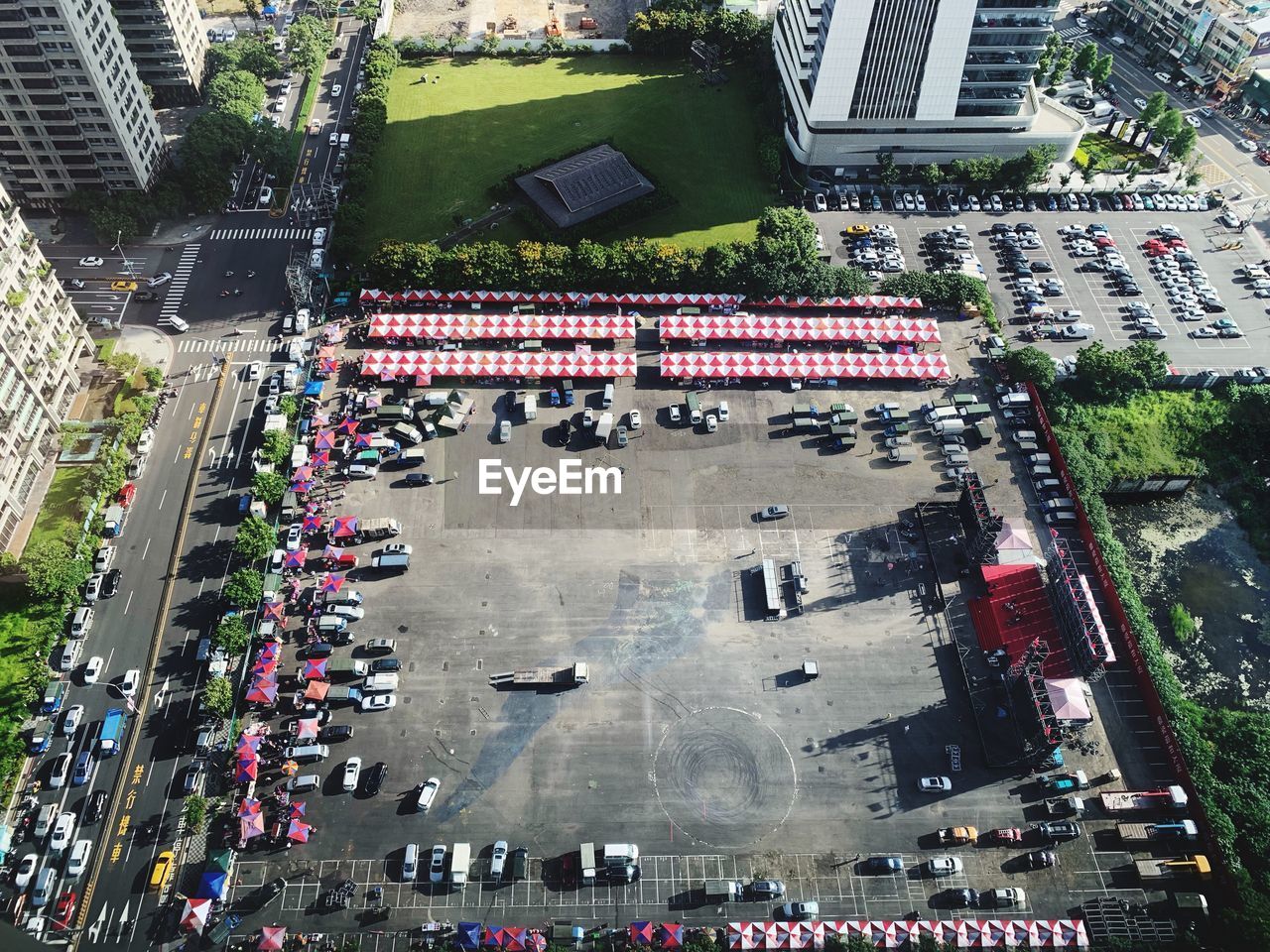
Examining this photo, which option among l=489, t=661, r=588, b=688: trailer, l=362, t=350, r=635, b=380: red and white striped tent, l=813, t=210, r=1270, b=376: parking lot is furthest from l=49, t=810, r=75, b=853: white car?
l=813, t=210, r=1270, b=376: parking lot

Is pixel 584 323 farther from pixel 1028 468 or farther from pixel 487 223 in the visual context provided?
pixel 1028 468

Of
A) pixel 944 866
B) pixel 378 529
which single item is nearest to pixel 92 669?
pixel 378 529

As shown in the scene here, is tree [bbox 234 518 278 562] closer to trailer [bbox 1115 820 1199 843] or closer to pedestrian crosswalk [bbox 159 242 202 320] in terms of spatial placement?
pedestrian crosswalk [bbox 159 242 202 320]

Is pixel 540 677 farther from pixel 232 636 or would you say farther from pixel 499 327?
pixel 499 327

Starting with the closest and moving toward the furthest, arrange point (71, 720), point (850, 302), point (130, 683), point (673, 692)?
point (71, 720) < point (130, 683) < point (673, 692) < point (850, 302)

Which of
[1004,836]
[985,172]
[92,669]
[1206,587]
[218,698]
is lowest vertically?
[1004,836]

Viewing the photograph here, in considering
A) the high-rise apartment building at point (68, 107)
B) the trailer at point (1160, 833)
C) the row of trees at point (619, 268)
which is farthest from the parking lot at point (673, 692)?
the high-rise apartment building at point (68, 107)

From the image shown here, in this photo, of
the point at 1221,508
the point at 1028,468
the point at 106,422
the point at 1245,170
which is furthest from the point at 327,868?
the point at 1245,170
